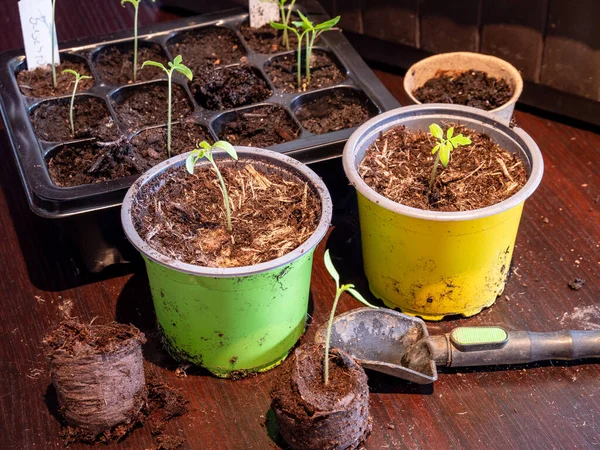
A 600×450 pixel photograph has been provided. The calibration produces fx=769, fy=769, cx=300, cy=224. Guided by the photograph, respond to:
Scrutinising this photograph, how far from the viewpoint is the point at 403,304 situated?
67.8 inches

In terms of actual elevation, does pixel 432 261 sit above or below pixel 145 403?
above

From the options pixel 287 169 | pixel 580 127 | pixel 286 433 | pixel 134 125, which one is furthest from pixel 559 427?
pixel 134 125

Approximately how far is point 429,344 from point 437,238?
0.71ft

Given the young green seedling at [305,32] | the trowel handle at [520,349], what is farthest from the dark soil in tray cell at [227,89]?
the trowel handle at [520,349]

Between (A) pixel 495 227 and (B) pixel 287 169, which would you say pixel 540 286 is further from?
(B) pixel 287 169

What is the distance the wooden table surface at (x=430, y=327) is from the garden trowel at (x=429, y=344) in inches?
2.0

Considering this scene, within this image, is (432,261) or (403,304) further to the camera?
(403,304)

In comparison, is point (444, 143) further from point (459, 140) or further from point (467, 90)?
point (467, 90)

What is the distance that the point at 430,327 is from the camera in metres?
1.71

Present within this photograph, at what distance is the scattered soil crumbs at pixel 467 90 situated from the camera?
1997 mm

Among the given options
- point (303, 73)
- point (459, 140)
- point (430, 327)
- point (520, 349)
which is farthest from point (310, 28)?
point (520, 349)

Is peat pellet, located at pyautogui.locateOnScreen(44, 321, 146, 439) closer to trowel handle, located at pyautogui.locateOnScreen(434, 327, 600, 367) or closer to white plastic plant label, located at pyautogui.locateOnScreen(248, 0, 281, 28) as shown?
trowel handle, located at pyautogui.locateOnScreen(434, 327, 600, 367)

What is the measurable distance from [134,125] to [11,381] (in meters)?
0.69

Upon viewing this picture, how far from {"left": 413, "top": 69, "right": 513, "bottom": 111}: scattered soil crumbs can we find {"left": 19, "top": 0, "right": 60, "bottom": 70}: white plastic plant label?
0.99 meters
